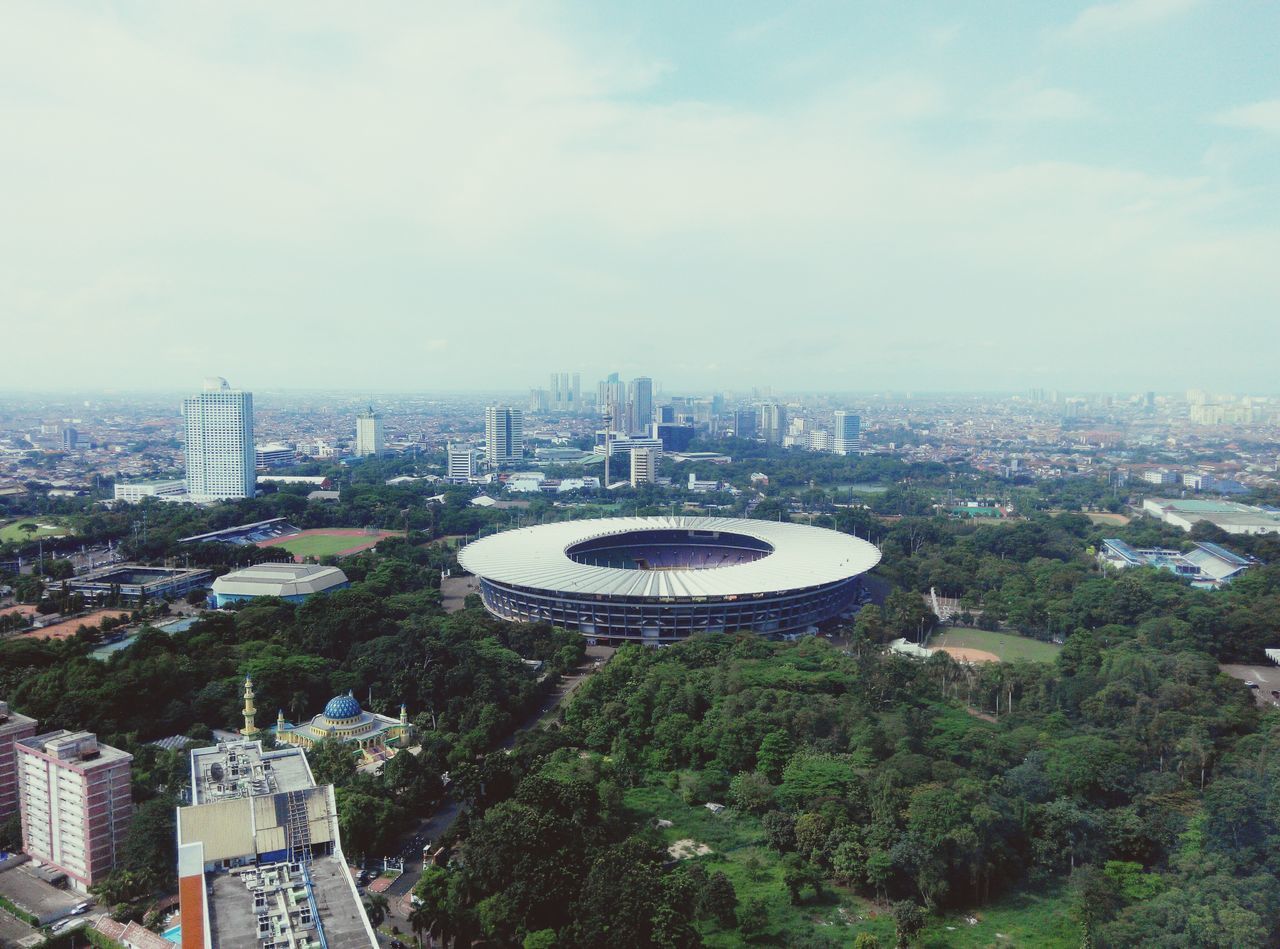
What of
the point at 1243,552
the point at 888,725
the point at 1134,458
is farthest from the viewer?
the point at 1134,458

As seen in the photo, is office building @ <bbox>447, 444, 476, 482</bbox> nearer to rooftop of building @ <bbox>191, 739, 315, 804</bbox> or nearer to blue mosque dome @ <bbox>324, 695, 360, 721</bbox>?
blue mosque dome @ <bbox>324, 695, 360, 721</bbox>

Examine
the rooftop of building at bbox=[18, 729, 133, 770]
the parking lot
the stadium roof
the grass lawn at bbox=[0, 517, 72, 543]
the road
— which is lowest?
the road

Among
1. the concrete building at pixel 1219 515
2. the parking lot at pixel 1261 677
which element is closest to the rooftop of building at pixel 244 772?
the parking lot at pixel 1261 677

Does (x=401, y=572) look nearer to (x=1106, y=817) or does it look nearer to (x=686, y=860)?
(x=686, y=860)

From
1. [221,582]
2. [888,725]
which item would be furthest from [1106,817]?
[221,582]

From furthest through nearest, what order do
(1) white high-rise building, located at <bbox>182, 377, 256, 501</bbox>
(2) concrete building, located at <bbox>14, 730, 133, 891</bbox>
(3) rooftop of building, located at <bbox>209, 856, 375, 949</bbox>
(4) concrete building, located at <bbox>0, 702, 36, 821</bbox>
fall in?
1. (1) white high-rise building, located at <bbox>182, 377, 256, 501</bbox>
2. (4) concrete building, located at <bbox>0, 702, 36, 821</bbox>
3. (2) concrete building, located at <bbox>14, 730, 133, 891</bbox>
4. (3) rooftop of building, located at <bbox>209, 856, 375, 949</bbox>

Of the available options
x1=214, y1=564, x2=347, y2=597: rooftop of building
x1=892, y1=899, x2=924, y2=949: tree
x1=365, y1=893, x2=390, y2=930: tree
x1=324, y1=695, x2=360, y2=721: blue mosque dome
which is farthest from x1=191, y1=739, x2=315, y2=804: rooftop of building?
x1=214, y1=564, x2=347, y2=597: rooftop of building
